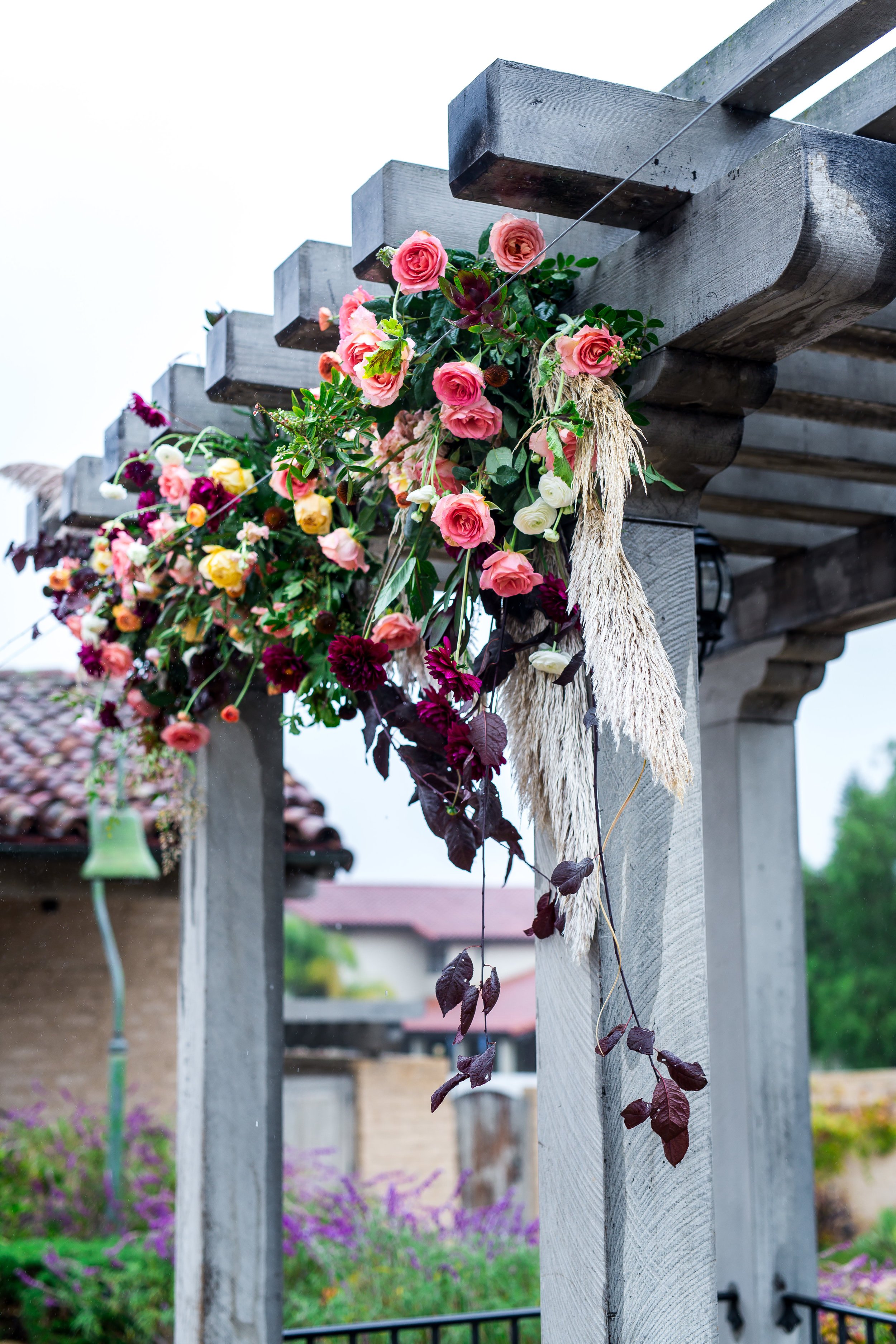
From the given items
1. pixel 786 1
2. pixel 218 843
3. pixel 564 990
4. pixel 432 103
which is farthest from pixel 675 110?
pixel 432 103

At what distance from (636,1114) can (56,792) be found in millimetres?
4551

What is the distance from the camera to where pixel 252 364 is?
2.18 metres

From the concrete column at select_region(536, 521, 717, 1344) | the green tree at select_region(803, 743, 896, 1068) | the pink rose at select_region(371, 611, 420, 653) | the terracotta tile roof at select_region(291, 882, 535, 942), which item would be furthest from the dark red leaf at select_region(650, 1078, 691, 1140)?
the terracotta tile roof at select_region(291, 882, 535, 942)

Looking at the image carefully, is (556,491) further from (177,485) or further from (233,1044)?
(233,1044)

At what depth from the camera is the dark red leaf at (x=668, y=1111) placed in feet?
4.24

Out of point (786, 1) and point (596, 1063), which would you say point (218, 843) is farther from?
point (786, 1)

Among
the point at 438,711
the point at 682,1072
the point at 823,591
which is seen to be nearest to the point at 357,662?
the point at 438,711

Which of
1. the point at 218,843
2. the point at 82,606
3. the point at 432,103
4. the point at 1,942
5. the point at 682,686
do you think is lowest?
the point at 1,942

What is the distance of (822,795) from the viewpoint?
21031 millimetres

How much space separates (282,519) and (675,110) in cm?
97

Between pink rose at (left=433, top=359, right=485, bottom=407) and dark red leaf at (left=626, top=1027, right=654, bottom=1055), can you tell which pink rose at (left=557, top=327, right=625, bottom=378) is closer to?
pink rose at (left=433, top=359, right=485, bottom=407)

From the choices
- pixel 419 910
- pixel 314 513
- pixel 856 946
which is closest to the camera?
pixel 314 513

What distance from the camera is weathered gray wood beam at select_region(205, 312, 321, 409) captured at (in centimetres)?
216

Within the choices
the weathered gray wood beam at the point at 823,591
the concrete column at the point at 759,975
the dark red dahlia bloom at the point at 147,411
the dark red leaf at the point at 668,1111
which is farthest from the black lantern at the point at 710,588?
the dark red leaf at the point at 668,1111
